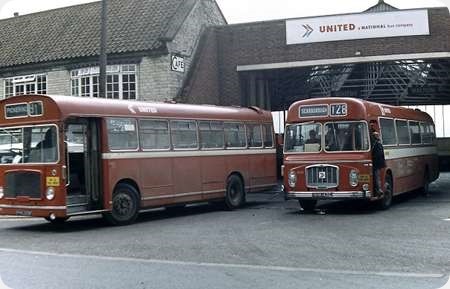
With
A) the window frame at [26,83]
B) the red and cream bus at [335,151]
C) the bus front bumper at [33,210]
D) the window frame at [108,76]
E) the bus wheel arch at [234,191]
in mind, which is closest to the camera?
the bus front bumper at [33,210]

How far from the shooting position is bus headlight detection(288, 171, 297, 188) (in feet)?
50.9

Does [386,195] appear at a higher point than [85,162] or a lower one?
lower

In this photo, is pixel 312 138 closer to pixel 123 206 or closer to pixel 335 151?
pixel 335 151

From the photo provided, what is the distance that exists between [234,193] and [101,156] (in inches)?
210

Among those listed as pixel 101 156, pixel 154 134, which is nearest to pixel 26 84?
pixel 154 134

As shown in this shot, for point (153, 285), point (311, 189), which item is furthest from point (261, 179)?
point (153, 285)

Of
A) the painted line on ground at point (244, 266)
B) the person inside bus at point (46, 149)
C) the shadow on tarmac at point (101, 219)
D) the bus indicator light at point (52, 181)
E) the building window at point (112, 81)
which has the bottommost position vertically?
the painted line on ground at point (244, 266)

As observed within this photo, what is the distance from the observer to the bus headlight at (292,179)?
15500 mm

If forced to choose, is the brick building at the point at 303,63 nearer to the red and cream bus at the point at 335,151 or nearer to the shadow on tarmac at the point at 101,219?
the shadow on tarmac at the point at 101,219

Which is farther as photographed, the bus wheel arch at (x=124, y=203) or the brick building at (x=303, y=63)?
the brick building at (x=303, y=63)

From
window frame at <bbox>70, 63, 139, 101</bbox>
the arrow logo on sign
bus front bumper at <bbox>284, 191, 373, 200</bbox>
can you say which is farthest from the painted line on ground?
the arrow logo on sign

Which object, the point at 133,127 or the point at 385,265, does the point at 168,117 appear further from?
the point at 385,265

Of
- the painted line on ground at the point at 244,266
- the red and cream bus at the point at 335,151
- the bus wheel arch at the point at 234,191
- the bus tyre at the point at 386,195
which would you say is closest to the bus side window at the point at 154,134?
the bus wheel arch at the point at 234,191

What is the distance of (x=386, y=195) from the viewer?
15805 millimetres
